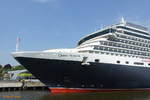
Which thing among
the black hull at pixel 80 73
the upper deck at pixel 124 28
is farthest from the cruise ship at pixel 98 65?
the upper deck at pixel 124 28

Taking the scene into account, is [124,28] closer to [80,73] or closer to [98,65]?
[98,65]

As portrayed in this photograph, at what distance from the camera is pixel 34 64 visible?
33531mm

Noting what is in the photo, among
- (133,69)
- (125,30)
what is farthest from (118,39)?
(133,69)

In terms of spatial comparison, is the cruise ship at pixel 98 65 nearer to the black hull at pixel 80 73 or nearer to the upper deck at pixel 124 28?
the black hull at pixel 80 73

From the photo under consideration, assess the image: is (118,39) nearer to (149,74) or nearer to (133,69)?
(133,69)

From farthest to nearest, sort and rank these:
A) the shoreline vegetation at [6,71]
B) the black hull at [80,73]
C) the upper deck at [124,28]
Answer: the shoreline vegetation at [6,71] < the upper deck at [124,28] < the black hull at [80,73]

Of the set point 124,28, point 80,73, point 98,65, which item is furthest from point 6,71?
point 98,65

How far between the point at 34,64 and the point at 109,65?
11.9 meters

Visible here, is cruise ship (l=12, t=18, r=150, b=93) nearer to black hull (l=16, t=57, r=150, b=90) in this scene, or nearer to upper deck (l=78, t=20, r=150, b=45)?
black hull (l=16, t=57, r=150, b=90)

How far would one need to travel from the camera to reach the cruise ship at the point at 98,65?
3362 centimetres

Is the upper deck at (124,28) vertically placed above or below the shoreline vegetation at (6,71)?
above

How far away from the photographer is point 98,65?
3456 cm

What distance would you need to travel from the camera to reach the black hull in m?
33.6

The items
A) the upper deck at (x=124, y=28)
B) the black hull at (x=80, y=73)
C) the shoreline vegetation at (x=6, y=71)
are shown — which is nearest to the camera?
the black hull at (x=80, y=73)
